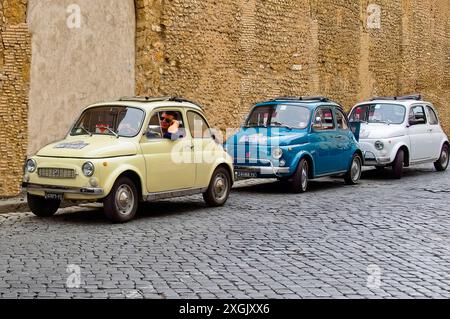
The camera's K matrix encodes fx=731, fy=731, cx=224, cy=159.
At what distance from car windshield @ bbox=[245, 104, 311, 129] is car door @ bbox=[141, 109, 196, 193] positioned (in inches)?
124

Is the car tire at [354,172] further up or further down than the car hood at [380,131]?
further down

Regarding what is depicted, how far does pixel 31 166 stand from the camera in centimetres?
984

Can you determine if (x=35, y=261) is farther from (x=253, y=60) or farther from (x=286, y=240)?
(x=253, y=60)

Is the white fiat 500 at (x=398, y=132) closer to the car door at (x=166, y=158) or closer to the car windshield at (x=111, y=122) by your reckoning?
the car door at (x=166, y=158)

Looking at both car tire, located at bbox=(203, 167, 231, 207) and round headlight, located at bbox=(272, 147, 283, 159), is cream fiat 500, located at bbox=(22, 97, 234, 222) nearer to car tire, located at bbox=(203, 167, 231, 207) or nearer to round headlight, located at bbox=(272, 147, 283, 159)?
car tire, located at bbox=(203, 167, 231, 207)

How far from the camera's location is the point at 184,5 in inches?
659

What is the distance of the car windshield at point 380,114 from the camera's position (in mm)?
16609

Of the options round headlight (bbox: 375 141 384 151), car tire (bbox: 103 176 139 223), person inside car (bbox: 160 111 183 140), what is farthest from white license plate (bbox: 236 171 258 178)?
round headlight (bbox: 375 141 384 151)

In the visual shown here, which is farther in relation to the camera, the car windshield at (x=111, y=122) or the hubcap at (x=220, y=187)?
the hubcap at (x=220, y=187)

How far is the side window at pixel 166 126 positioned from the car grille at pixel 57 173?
1.31 m

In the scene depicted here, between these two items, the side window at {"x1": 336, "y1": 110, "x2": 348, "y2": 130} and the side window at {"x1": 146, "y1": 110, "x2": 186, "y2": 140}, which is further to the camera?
the side window at {"x1": 336, "y1": 110, "x2": 348, "y2": 130}

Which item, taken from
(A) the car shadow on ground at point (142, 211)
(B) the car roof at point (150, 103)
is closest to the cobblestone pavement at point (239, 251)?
(A) the car shadow on ground at point (142, 211)

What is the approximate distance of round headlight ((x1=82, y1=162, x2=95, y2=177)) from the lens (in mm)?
9320

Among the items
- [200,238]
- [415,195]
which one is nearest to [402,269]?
[200,238]
